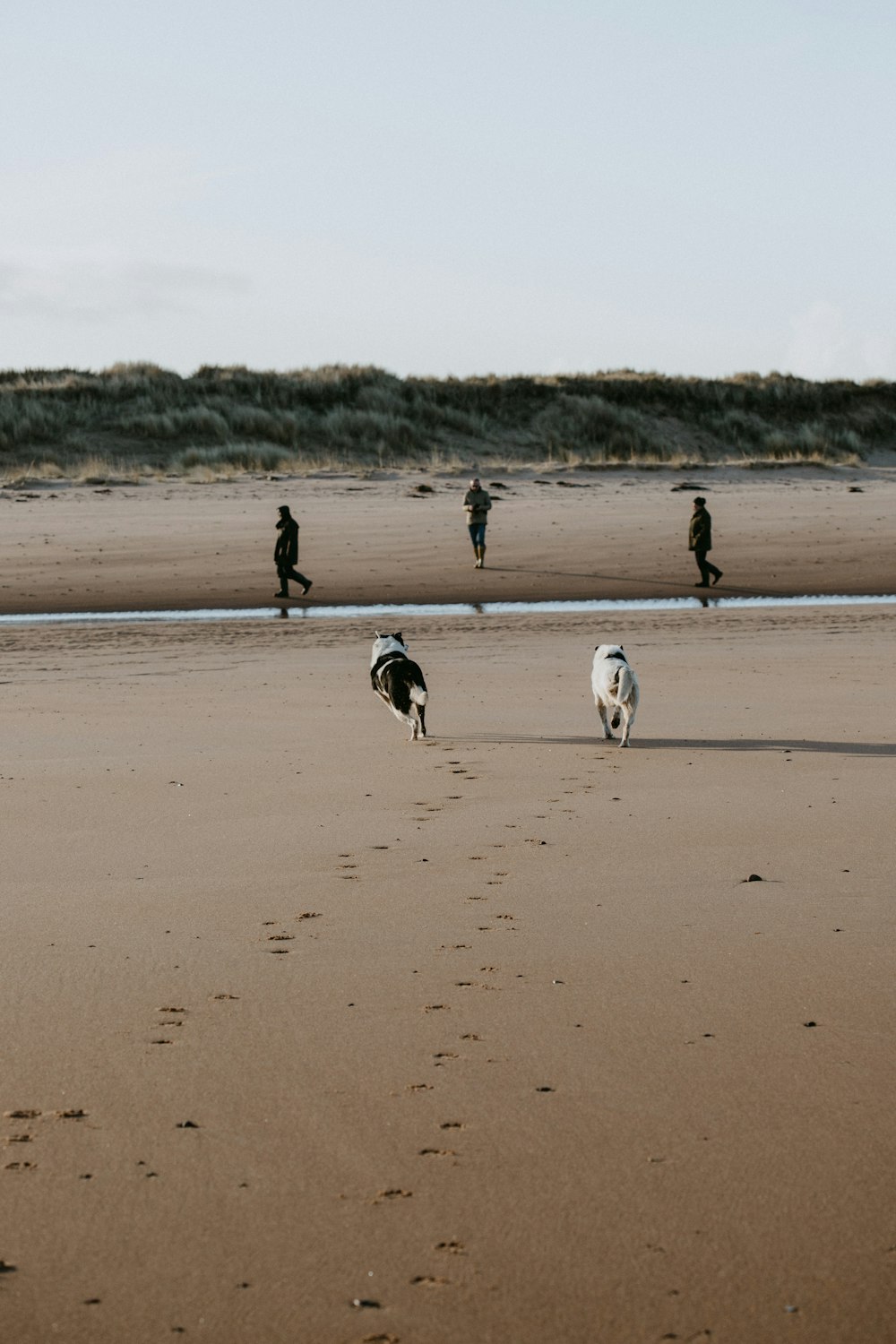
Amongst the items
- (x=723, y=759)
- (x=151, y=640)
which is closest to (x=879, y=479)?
(x=151, y=640)

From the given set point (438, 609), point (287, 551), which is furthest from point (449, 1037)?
point (287, 551)

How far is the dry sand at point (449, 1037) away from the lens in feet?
10.8

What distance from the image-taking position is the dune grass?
4366 centimetres

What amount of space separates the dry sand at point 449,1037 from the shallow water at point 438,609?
1008cm

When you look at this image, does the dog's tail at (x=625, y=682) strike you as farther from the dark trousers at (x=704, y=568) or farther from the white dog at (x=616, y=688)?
the dark trousers at (x=704, y=568)

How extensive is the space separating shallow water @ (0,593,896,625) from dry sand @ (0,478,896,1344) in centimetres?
1008

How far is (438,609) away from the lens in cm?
2209

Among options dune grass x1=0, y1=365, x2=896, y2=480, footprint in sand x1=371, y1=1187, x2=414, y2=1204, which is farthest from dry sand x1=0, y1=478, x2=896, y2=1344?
dune grass x1=0, y1=365, x2=896, y2=480

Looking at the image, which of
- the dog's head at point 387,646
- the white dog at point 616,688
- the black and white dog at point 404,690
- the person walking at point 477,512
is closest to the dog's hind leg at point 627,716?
the white dog at point 616,688

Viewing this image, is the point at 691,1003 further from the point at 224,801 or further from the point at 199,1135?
the point at 224,801

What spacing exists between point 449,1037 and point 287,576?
18733mm

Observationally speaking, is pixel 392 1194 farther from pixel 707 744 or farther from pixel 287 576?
pixel 287 576

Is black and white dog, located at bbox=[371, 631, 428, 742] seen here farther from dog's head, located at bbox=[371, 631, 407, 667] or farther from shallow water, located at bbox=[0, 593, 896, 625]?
shallow water, located at bbox=[0, 593, 896, 625]

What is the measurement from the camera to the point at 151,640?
728 inches
